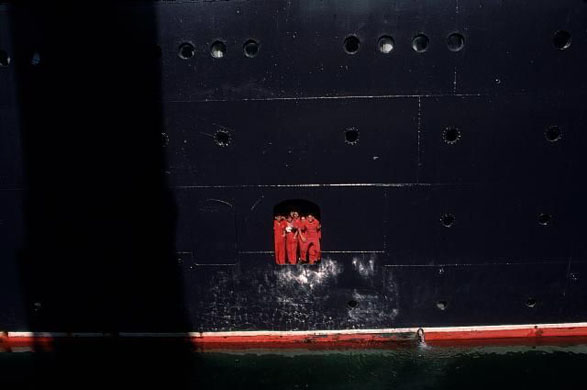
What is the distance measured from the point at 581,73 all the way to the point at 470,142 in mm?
1651

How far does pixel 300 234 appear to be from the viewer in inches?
260

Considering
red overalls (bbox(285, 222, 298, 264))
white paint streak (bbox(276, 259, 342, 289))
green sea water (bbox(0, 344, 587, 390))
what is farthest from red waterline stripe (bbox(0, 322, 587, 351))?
red overalls (bbox(285, 222, 298, 264))

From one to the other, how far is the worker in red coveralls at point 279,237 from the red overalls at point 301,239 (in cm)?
18

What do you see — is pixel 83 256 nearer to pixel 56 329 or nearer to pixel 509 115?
pixel 56 329

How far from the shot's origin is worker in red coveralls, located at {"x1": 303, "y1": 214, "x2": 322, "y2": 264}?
21.5 ft

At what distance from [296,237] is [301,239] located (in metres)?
0.08

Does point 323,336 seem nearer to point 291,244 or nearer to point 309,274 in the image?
point 309,274

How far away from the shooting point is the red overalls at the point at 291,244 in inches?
260

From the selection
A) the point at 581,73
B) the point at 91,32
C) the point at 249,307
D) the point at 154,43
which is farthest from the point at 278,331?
the point at 581,73

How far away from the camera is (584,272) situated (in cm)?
666

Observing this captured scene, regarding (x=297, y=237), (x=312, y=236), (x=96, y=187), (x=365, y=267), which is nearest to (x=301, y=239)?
(x=297, y=237)

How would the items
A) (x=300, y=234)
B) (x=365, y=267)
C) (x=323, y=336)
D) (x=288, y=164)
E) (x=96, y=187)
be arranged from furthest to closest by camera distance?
1. (x=323, y=336)
2. (x=365, y=267)
3. (x=300, y=234)
4. (x=96, y=187)
5. (x=288, y=164)

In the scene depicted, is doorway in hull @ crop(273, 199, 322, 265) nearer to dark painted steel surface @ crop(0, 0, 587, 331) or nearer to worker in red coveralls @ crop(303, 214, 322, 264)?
worker in red coveralls @ crop(303, 214, 322, 264)

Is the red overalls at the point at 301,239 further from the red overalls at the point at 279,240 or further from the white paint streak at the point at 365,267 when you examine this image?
the white paint streak at the point at 365,267
